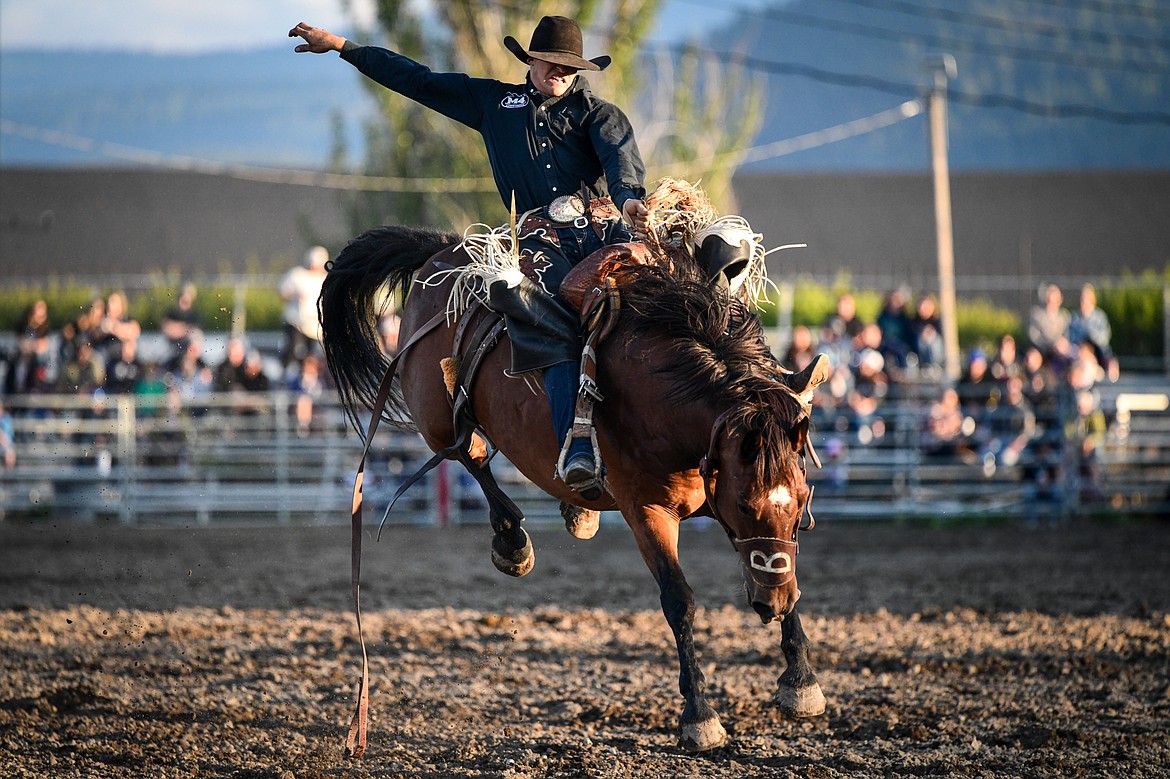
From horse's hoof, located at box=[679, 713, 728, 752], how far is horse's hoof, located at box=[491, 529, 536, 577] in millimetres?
1498

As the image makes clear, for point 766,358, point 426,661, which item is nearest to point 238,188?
point 426,661

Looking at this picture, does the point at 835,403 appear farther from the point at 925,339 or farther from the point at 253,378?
the point at 253,378

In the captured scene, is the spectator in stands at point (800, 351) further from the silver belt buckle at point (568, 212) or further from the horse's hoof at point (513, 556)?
the silver belt buckle at point (568, 212)

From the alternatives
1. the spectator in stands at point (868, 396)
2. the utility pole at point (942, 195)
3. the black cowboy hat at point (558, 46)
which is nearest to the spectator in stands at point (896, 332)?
the spectator in stands at point (868, 396)

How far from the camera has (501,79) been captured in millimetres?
17250

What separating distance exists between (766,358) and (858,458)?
8062 millimetres

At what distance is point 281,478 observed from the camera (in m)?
12.7

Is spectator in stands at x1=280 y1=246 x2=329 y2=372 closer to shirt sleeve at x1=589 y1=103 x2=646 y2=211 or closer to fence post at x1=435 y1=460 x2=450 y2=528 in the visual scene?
fence post at x1=435 y1=460 x2=450 y2=528

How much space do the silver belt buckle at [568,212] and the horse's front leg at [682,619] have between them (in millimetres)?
1243

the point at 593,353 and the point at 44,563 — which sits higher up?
the point at 593,353

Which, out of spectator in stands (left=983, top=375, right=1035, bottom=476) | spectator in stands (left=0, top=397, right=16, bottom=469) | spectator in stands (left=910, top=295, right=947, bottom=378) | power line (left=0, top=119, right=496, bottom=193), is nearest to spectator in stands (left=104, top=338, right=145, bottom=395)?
spectator in stands (left=0, top=397, right=16, bottom=469)

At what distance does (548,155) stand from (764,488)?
72.6 inches

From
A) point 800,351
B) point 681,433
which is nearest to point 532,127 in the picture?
point 681,433

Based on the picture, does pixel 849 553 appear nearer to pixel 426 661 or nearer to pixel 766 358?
pixel 426 661
